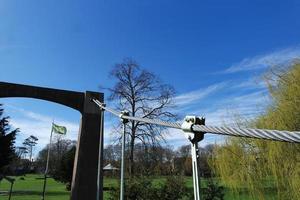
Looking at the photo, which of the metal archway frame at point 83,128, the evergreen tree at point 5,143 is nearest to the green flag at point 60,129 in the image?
the evergreen tree at point 5,143

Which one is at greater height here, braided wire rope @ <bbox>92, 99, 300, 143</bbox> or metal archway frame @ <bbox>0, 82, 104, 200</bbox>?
metal archway frame @ <bbox>0, 82, 104, 200</bbox>

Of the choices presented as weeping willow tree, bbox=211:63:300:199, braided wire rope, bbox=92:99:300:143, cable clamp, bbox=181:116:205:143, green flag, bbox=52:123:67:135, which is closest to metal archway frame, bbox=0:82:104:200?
weeping willow tree, bbox=211:63:300:199

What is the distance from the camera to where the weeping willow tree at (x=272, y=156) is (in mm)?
7906

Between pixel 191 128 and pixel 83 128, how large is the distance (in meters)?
5.04

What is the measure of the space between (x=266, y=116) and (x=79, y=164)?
4.90 metres

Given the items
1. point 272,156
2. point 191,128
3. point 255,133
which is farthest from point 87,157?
point 255,133

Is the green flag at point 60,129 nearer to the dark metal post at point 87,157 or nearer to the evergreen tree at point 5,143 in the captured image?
the evergreen tree at point 5,143

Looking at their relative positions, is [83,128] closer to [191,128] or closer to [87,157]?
[87,157]

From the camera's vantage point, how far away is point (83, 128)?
6.51 meters

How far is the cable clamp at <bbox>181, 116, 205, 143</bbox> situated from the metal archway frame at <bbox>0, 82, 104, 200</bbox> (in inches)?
181

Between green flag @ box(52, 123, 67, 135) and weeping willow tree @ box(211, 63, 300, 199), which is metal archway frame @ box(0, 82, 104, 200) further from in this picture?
green flag @ box(52, 123, 67, 135)

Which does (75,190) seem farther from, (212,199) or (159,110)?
(159,110)

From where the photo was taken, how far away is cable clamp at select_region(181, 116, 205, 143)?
1.68m

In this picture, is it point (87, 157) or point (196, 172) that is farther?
point (87, 157)
